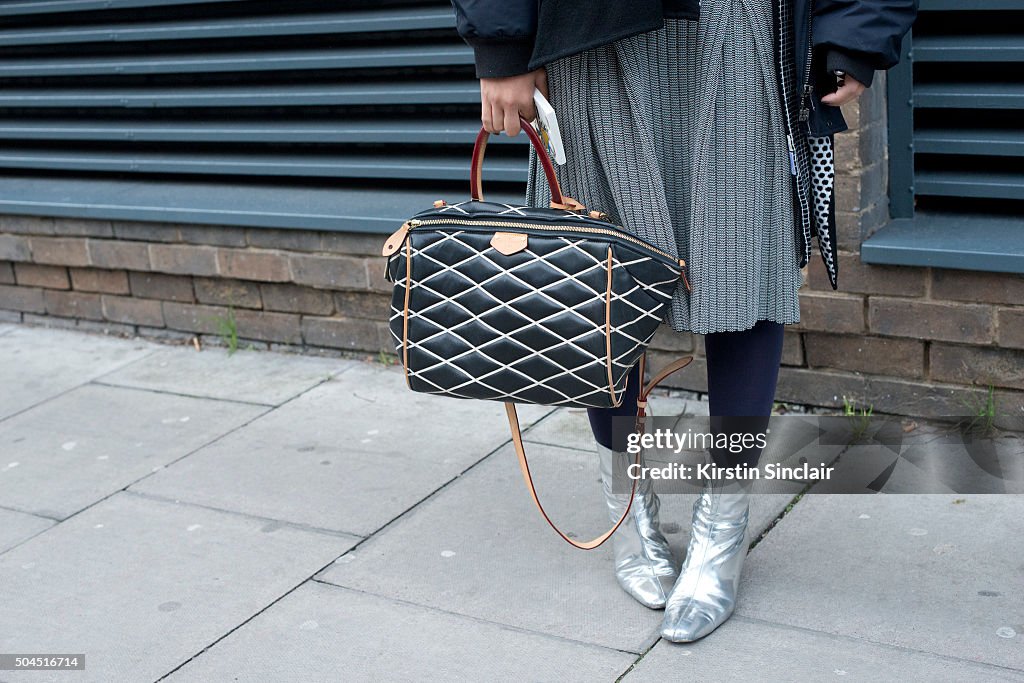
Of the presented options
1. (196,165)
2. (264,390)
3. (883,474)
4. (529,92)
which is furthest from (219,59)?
(883,474)

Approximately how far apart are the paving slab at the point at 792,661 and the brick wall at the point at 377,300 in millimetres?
1179

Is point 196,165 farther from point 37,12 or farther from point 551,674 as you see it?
point 551,674

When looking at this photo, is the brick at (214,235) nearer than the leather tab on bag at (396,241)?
No

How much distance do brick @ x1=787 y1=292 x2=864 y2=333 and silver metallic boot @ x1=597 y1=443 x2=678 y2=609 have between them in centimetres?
102

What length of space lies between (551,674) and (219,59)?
2937mm

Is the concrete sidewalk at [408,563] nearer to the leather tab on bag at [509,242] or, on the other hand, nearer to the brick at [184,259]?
the brick at [184,259]

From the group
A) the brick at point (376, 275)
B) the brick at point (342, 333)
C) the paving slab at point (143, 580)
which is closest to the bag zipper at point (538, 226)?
the paving slab at point (143, 580)

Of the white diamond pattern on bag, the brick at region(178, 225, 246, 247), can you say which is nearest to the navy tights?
the white diamond pattern on bag

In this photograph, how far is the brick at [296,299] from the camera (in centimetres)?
434

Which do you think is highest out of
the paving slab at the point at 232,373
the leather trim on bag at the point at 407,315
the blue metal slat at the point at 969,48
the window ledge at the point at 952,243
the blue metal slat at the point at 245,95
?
the blue metal slat at the point at 969,48

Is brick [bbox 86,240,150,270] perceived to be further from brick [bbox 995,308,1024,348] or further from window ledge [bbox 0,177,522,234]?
brick [bbox 995,308,1024,348]

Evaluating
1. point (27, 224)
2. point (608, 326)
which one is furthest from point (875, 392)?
point (27, 224)

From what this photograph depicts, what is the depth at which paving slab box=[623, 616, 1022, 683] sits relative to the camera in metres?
2.21

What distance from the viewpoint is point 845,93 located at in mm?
2162
